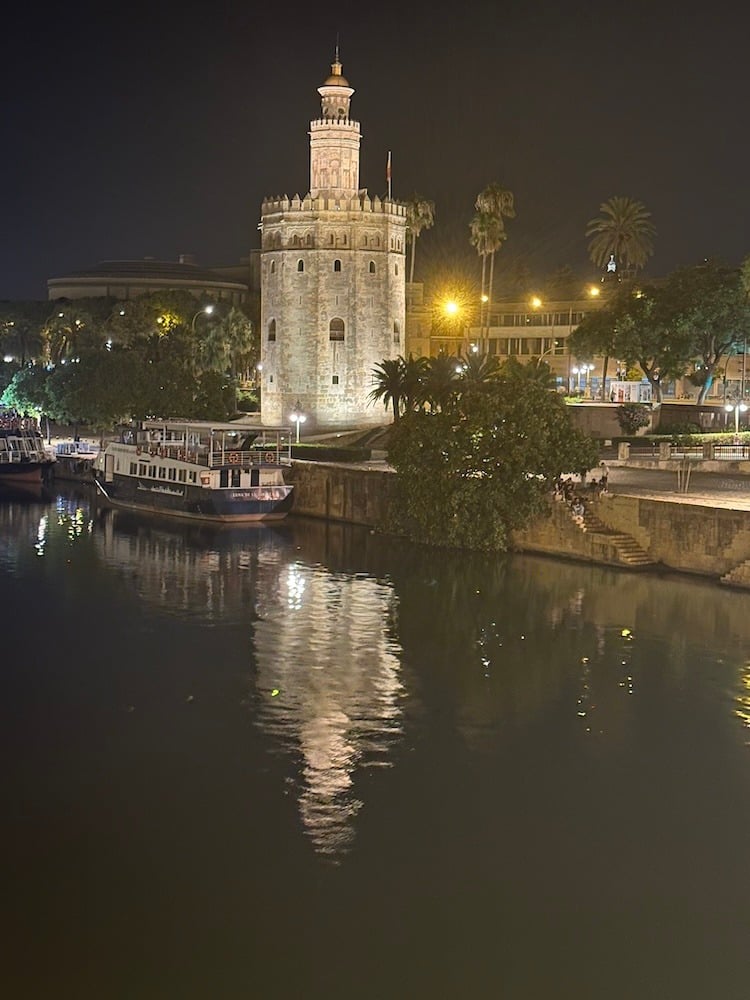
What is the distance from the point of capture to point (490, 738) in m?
A: 26.7

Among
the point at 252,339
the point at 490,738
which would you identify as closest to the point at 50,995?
the point at 490,738

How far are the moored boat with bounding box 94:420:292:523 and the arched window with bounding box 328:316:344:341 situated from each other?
7859 millimetres

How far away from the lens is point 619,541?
42.2 m

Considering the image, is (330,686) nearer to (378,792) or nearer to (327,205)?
(378,792)

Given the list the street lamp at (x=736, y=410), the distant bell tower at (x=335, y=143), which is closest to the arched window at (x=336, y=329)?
the distant bell tower at (x=335, y=143)

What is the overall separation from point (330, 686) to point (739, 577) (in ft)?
47.1

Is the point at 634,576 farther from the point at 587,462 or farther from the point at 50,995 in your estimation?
the point at 50,995

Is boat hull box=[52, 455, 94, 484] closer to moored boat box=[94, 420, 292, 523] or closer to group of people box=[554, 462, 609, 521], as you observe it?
moored boat box=[94, 420, 292, 523]

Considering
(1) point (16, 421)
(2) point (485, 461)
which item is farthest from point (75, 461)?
(2) point (485, 461)

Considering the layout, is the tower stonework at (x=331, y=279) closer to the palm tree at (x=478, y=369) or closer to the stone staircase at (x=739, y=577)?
the palm tree at (x=478, y=369)

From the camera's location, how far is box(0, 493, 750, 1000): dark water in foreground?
1820cm

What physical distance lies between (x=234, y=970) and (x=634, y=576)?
2527 cm

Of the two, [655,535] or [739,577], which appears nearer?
[739,577]

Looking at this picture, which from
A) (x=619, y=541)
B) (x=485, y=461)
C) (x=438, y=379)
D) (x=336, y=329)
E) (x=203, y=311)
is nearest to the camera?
(x=619, y=541)
